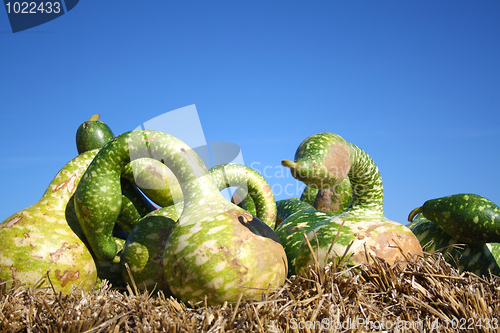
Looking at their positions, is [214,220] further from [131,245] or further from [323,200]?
[323,200]

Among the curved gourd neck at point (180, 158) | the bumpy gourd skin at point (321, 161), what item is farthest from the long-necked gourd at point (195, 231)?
the bumpy gourd skin at point (321, 161)

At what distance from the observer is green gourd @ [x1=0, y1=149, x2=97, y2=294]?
1.95 meters

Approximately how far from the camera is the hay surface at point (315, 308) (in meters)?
1.41

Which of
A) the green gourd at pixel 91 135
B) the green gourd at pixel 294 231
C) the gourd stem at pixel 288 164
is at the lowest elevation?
the green gourd at pixel 294 231

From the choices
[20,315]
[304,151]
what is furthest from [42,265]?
[304,151]

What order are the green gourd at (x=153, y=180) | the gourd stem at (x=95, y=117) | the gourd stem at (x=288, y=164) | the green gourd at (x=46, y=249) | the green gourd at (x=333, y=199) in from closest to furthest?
the gourd stem at (x=288, y=164), the green gourd at (x=46, y=249), the green gourd at (x=153, y=180), the gourd stem at (x=95, y=117), the green gourd at (x=333, y=199)

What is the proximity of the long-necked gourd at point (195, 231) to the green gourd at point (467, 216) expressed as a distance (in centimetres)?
131

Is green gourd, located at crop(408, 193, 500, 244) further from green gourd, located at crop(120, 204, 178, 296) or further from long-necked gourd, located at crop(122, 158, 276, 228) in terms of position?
→ green gourd, located at crop(120, 204, 178, 296)

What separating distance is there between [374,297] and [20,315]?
5.54ft

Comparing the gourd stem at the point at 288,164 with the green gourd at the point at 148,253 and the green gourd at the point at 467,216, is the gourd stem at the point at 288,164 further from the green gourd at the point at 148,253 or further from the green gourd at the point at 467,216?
the green gourd at the point at 467,216

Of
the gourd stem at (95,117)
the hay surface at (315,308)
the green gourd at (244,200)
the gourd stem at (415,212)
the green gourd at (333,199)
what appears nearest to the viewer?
the hay surface at (315,308)

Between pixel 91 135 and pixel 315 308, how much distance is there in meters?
2.86

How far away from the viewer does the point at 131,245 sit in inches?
81.8

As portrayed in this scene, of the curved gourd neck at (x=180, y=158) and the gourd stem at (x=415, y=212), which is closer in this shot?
the curved gourd neck at (x=180, y=158)
